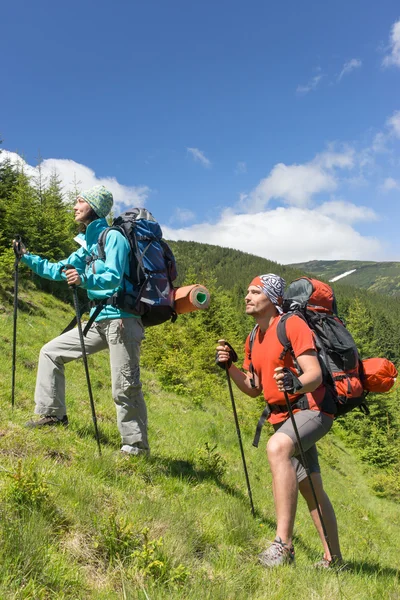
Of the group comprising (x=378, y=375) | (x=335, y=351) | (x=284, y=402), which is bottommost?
(x=284, y=402)

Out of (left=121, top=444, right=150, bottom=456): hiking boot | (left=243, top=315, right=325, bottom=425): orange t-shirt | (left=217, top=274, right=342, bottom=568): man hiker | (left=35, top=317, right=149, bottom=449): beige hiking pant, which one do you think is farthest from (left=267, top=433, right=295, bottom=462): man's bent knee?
(left=121, top=444, right=150, bottom=456): hiking boot

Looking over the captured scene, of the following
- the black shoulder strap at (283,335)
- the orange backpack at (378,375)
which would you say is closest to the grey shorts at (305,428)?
the black shoulder strap at (283,335)

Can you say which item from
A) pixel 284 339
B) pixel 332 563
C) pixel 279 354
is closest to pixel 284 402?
pixel 279 354

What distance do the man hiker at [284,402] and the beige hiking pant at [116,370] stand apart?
975 mm

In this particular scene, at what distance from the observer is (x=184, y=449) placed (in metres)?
6.26

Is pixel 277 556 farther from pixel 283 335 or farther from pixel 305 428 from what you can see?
pixel 283 335

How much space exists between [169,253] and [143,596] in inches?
129

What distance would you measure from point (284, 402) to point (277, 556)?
1.23 m

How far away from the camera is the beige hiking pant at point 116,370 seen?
13.8 ft

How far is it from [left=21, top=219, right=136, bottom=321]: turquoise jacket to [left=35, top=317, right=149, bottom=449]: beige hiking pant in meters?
0.20

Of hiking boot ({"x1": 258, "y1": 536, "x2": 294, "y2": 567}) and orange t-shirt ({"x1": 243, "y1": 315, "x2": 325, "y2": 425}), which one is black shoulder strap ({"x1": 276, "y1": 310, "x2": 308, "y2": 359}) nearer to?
orange t-shirt ({"x1": 243, "y1": 315, "x2": 325, "y2": 425})

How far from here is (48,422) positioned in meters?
4.42

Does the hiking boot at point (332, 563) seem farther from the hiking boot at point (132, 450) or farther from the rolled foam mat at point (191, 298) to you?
the rolled foam mat at point (191, 298)

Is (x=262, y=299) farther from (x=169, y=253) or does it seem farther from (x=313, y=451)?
(x=313, y=451)
